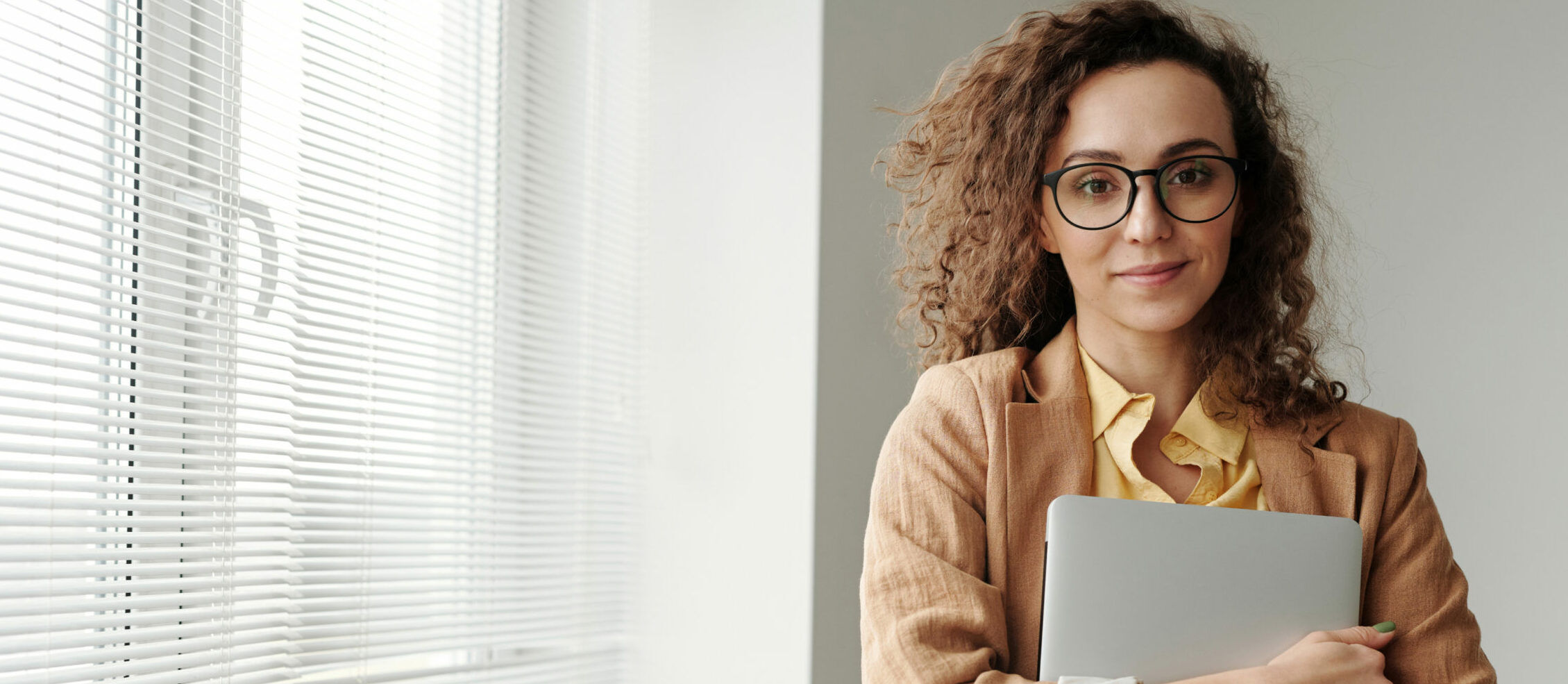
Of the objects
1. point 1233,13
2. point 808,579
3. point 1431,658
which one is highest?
point 1233,13

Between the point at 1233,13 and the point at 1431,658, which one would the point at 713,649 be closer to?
the point at 1431,658

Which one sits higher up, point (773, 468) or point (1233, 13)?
point (1233, 13)

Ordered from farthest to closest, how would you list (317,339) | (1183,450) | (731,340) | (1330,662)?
(731,340)
(317,339)
(1183,450)
(1330,662)

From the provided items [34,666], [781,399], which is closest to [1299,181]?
[781,399]

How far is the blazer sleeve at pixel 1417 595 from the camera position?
1152 millimetres

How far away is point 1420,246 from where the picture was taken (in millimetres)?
2469

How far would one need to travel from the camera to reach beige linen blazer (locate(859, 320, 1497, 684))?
44.5 inches

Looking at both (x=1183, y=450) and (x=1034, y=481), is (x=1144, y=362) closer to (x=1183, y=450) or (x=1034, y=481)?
(x=1183, y=450)

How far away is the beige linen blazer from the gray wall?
2.64 feet

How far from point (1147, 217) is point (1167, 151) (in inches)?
3.2

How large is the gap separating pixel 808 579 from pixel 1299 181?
1.07 metres

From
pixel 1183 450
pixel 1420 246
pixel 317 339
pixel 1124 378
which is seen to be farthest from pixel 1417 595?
pixel 1420 246

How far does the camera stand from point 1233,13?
2.67 m

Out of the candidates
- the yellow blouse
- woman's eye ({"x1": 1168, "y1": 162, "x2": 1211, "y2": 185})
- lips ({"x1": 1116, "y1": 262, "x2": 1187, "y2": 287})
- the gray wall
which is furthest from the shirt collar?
the gray wall
